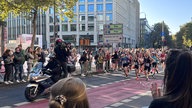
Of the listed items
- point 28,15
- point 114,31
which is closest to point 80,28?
point 114,31

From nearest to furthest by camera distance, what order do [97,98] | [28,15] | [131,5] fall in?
[97,98] < [28,15] < [131,5]

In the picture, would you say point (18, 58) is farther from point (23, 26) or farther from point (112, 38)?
point (23, 26)

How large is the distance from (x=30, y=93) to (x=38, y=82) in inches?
16.8

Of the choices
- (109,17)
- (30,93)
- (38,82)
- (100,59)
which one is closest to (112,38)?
(100,59)

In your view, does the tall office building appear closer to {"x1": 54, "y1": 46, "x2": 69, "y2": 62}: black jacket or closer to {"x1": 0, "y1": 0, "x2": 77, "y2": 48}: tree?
{"x1": 0, "y1": 0, "x2": 77, "y2": 48}: tree

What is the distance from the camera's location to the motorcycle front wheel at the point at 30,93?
10.3 meters

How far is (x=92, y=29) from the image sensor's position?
86.4m

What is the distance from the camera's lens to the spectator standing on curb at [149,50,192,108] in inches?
89.0

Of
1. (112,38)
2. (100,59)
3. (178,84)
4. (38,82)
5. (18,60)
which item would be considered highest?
(112,38)

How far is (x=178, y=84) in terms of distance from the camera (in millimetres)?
2289

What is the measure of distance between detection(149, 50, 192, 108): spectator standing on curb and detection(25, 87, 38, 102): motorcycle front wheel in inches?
330

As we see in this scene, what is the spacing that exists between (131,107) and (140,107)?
10.1 inches

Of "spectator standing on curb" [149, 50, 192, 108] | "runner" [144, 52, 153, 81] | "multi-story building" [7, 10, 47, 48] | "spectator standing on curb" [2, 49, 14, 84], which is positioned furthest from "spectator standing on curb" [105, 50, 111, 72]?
"multi-story building" [7, 10, 47, 48]

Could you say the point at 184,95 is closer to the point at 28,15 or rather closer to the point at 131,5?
the point at 28,15
